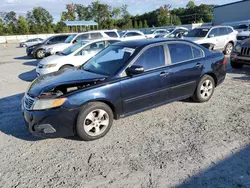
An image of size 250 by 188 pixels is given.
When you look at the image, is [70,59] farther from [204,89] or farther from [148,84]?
[204,89]

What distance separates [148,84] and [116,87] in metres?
0.67

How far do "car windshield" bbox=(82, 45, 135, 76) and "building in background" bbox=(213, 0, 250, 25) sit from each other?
3676cm

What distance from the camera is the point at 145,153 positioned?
3.11m

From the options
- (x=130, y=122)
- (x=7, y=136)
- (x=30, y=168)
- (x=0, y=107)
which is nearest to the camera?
(x=30, y=168)

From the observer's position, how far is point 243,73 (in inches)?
291

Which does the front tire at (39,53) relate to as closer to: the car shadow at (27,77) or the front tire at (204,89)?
the car shadow at (27,77)

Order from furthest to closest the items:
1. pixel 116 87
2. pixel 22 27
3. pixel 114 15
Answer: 1. pixel 114 15
2. pixel 22 27
3. pixel 116 87

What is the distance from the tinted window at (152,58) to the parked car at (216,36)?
A: 7.46m

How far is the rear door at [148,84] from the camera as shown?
3713 mm

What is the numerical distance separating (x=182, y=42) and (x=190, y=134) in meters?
2.06

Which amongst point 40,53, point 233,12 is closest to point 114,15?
point 233,12

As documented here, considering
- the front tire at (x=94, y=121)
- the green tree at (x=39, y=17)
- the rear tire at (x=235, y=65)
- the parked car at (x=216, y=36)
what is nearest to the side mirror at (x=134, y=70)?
the front tire at (x=94, y=121)

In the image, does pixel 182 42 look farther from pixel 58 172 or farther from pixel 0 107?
pixel 0 107

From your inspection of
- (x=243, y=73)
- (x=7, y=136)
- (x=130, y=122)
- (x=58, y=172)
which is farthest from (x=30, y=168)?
(x=243, y=73)
